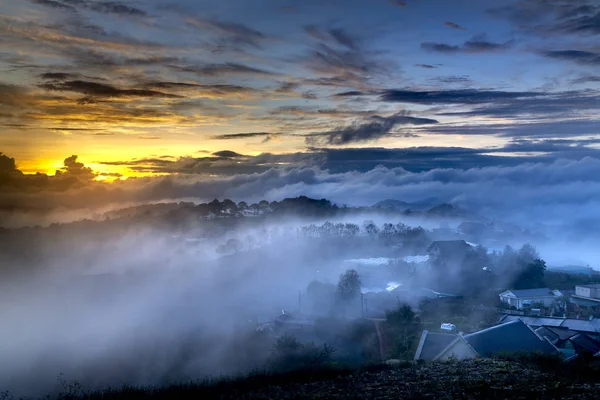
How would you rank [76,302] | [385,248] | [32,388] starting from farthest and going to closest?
[385,248] → [76,302] → [32,388]

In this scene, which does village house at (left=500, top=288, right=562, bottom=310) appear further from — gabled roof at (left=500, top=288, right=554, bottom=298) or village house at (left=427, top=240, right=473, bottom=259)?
village house at (left=427, top=240, right=473, bottom=259)

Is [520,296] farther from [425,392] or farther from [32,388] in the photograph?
[32,388]

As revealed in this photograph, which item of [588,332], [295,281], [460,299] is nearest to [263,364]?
[588,332]

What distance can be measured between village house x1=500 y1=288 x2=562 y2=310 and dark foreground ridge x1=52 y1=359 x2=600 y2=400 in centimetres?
2159

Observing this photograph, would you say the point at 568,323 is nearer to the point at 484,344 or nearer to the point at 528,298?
the point at 528,298

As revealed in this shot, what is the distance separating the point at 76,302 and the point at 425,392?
3450cm

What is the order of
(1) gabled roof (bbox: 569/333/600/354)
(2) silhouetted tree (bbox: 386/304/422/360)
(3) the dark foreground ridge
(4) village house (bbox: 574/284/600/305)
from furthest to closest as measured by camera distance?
(4) village house (bbox: 574/284/600/305) → (2) silhouetted tree (bbox: 386/304/422/360) → (1) gabled roof (bbox: 569/333/600/354) → (3) the dark foreground ridge

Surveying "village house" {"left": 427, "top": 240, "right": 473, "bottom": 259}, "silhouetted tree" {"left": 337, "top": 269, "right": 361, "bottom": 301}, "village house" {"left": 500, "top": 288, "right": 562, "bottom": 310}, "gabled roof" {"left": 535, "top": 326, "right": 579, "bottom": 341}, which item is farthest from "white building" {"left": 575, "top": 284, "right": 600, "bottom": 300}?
"silhouetted tree" {"left": 337, "top": 269, "right": 361, "bottom": 301}

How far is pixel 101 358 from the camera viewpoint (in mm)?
26234

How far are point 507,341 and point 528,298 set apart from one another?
1867 cm

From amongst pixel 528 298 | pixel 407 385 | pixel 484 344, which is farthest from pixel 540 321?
pixel 407 385

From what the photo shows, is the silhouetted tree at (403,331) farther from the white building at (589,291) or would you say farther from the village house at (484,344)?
the white building at (589,291)

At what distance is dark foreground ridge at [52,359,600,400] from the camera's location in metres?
12.3

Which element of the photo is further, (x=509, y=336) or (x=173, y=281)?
(x=173, y=281)
